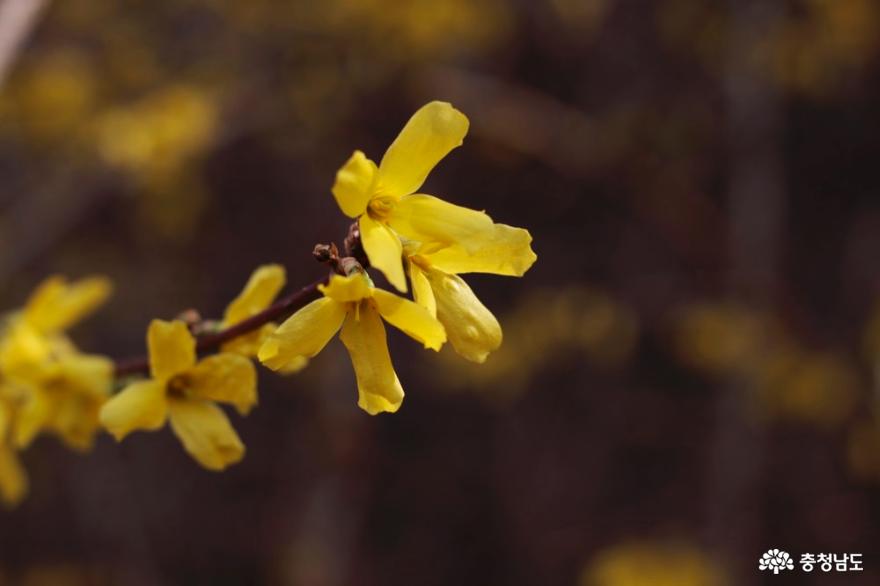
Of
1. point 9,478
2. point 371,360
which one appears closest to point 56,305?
point 9,478

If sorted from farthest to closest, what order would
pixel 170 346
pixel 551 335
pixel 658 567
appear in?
1. pixel 551 335
2. pixel 658 567
3. pixel 170 346

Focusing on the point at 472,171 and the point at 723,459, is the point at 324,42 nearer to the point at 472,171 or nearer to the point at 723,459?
the point at 472,171

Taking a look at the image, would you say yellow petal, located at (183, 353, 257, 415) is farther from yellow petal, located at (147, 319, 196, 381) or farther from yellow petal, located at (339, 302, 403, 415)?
yellow petal, located at (339, 302, 403, 415)

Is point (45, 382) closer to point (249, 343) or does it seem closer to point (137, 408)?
point (137, 408)

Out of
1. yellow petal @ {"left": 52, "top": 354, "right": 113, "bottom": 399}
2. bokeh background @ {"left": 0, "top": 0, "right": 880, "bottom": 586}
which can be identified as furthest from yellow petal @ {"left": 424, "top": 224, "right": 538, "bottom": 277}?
bokeh background @ {"left": 0, "top": 0, "right": 880, "bottom": 586}

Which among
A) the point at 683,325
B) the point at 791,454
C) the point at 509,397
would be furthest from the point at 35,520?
the point at 791,454

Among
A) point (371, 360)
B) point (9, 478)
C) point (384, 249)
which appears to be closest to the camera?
point (384, 249)

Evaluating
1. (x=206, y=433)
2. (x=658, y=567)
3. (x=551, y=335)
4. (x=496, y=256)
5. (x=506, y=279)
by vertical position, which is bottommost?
(x=206, y=433)
